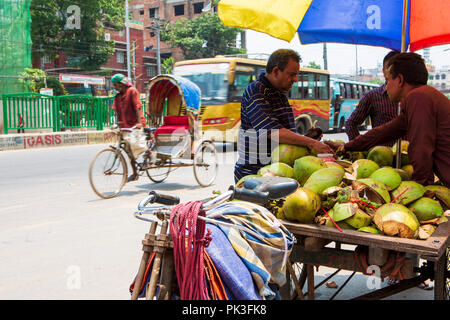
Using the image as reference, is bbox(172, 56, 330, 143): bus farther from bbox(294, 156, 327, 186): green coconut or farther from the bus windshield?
bbox(294, 156, 327, 186): green coconut

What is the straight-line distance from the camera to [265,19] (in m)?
3.11

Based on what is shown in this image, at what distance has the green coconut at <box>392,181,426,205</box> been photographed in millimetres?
2295

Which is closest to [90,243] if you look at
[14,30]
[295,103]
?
[295,103]

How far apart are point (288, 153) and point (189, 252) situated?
4.68ft

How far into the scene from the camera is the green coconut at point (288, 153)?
9.25 feet

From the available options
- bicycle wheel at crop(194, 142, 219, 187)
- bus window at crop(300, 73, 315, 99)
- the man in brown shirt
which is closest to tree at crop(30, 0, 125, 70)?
bus window at crop(300, 73, 315, 99)

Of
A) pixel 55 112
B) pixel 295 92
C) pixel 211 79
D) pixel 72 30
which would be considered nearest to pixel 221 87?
pixel 211 79

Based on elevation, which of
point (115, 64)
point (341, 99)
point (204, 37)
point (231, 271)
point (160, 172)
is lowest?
point (160, 172)

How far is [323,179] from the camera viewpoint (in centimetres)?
234

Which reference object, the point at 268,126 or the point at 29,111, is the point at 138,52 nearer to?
the point at 29,111

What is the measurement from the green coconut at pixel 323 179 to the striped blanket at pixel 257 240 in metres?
0.53

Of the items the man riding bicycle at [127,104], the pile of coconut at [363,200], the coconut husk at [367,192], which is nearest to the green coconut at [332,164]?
the pile of coconut at [363,200]

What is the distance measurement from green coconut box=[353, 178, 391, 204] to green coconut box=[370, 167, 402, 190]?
7cm

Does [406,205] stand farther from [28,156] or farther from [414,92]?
[28,156]
